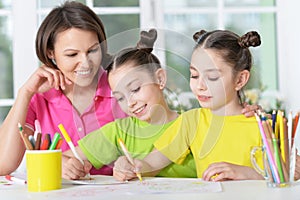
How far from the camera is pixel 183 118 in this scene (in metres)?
1.29

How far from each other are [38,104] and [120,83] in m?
0.49

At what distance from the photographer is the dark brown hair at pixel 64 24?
145 cm

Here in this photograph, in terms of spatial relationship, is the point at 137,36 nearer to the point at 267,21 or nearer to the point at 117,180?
the point at 117,180

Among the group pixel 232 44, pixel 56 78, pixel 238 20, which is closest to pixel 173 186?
pixel 232 44

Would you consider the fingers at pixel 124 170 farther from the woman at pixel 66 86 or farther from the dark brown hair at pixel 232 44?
the dark brown hair at pixel 232 44

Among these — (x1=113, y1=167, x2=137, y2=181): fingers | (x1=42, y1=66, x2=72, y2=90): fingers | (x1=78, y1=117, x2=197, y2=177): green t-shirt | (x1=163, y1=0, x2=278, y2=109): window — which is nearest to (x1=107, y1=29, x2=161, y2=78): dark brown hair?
(x1=78, y1=117, x2=197, y2=177): green t-shirt

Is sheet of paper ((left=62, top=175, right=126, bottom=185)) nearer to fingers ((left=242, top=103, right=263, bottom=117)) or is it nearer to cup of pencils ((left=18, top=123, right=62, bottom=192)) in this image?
cup of pencils ((left=18, top=123, right=62, bottom=192))

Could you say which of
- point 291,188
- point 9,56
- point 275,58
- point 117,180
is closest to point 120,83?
point 117,180

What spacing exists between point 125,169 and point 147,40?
0.29m

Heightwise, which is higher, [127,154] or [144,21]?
[144,21]

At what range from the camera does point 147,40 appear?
1.21 metres

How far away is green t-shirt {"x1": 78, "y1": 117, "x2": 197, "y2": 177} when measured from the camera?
4.10 ft

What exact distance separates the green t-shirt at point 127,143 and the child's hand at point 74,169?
0.16 ft

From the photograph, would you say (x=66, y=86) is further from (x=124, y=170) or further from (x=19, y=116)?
(x=124, y=170)
